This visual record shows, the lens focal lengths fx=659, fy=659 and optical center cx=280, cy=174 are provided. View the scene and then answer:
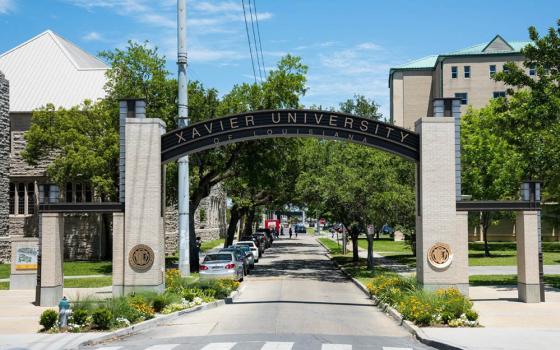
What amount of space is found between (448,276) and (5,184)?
32.9m

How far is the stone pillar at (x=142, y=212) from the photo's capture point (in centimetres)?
2031

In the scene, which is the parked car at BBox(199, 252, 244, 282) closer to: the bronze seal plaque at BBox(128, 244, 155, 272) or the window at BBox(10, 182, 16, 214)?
the bronze seal plaque at BBox(128, 244, 155, 272)

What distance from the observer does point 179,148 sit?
2091cm

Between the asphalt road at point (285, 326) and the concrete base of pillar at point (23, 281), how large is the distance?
8628 mm

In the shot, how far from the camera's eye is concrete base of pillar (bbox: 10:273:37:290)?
26.5 meters

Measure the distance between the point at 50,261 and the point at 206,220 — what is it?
44.3m

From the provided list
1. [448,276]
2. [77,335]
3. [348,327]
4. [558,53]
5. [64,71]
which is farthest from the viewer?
[64,71]

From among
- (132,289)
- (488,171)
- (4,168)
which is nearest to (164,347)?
(132,289)

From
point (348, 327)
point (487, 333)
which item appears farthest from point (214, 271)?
point (487, 333)

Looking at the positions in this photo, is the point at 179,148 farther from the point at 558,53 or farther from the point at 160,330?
the point at 558,53

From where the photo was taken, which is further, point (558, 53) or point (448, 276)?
point (558, 53)

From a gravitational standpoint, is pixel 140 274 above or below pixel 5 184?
below

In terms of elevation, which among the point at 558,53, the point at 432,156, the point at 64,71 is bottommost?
the point at 432,156

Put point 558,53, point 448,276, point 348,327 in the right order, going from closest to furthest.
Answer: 1. point 348,327
2. point 448,276
3. point 558,53
